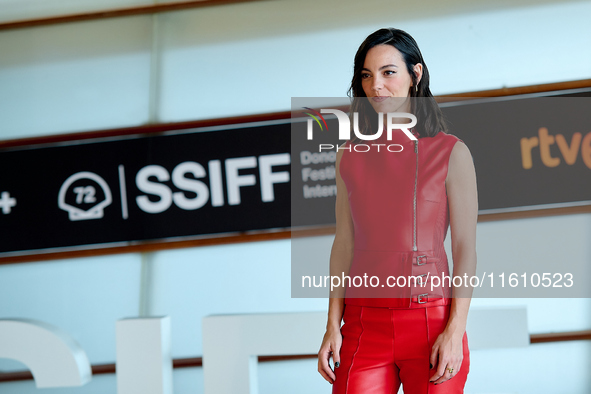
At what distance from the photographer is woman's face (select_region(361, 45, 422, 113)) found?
1.32 metres

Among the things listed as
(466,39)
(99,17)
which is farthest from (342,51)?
(99,17)

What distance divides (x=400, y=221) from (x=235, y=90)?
1871 millimetres

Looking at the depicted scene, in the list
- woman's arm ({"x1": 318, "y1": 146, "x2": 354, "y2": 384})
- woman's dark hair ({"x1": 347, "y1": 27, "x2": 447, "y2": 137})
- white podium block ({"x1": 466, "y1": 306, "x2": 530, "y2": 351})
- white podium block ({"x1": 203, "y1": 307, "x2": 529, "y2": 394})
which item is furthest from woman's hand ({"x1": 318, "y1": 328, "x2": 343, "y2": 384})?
white podium block ({"x1": 466, "y1": 306, "x2": 530, "y2": 351})

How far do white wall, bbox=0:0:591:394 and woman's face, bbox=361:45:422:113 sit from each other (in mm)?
1559

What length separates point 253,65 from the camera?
9.66 ft

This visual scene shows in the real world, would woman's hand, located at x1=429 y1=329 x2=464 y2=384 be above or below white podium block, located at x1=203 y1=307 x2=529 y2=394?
above

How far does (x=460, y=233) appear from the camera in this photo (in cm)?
128

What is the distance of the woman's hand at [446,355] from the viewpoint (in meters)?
1.20

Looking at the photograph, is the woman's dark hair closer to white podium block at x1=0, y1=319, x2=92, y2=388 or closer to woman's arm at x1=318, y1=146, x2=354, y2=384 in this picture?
woman's arm at x1=318, y1=146, x2=354, y2=384

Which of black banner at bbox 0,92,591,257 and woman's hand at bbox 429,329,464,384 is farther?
black banner at bbox 0,92,591,257

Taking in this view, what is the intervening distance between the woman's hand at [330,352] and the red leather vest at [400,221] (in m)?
0.10

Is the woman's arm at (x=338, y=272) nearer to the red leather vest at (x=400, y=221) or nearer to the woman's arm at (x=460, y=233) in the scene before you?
the red leather vest at (x=400, y=221)

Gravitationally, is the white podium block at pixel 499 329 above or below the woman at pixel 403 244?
below

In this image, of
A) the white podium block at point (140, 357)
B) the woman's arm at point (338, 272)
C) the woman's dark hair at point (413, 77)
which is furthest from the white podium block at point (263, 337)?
the woman's dark hair at point (413, 77)
